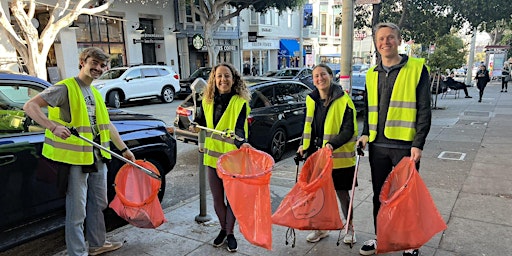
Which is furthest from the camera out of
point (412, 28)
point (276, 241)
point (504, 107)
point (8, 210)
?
point (412, 28)

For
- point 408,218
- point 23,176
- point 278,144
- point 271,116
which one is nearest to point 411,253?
point 408,218

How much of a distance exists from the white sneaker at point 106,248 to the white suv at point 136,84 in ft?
39.0

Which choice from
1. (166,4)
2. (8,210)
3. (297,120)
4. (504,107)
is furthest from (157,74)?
(8,210)

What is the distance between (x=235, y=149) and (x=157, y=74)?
576 inches

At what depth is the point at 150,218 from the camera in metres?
3.49

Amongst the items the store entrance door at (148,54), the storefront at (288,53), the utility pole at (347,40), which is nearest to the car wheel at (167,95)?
the store entrance door at (148,54)

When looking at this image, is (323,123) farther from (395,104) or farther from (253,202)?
(253,202)

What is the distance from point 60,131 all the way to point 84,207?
2.43 feet

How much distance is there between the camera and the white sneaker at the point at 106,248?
341cm

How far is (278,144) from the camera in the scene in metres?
7.33

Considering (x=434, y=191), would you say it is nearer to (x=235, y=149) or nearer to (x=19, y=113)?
(x=235, y=149)

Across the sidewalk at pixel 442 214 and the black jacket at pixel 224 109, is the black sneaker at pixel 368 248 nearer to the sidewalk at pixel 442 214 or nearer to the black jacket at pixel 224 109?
the sidewalk at pixel 442 214

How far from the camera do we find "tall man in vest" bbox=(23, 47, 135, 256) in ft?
9.21

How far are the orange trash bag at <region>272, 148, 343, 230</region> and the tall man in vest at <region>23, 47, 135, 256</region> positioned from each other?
1525 mm
